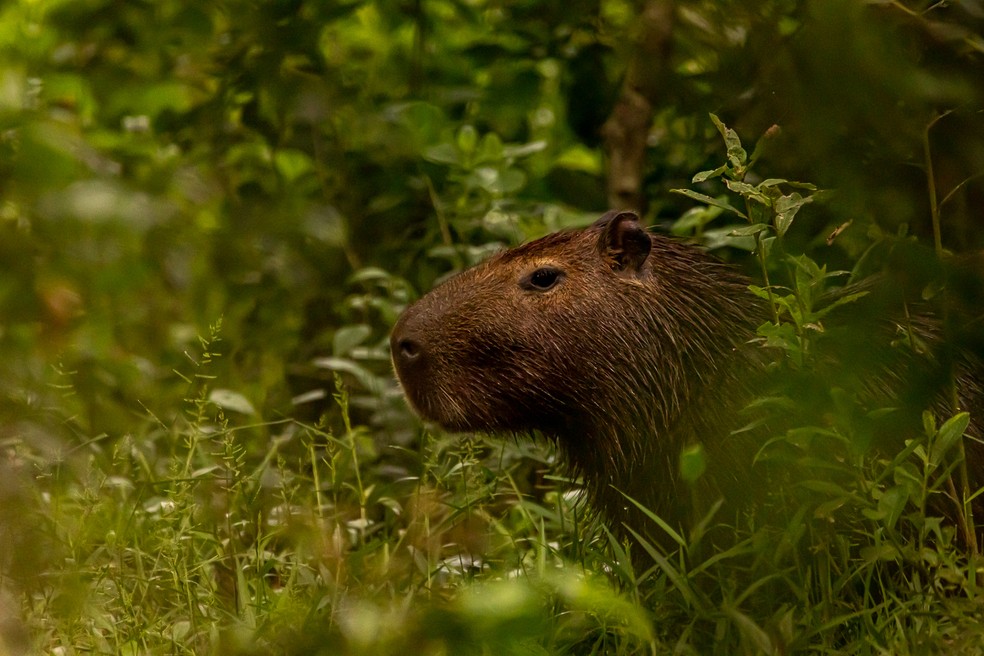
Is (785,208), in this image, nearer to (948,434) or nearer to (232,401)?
(948,434)

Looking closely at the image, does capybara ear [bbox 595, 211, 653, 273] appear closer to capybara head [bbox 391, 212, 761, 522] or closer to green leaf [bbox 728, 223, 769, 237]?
capybara head [bbox 391, 212, 761, 522]

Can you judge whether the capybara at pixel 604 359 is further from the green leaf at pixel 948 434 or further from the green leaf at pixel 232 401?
the green leaf at pixel 232 401

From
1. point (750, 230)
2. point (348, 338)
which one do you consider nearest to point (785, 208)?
point (750, 230)

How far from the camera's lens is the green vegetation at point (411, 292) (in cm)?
155

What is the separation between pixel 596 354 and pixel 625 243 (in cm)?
28

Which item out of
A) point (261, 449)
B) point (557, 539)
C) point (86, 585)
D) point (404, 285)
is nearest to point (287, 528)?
point (86, 585)

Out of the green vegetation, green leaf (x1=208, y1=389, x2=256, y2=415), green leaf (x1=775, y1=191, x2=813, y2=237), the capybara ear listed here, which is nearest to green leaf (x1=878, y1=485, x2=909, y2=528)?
the green vegetation

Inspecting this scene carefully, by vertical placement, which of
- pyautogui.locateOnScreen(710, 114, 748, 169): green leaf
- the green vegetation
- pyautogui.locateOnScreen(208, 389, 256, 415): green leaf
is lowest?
pyautogui.locateOnScreen(208, 389, 256, 415): green leaf

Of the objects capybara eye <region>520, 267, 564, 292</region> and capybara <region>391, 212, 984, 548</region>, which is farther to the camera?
capybara eye <region>520, 267, 564, 292</region>

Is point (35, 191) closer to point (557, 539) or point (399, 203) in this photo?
point (557, 539)

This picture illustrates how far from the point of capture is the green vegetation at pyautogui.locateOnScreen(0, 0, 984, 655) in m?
1.55

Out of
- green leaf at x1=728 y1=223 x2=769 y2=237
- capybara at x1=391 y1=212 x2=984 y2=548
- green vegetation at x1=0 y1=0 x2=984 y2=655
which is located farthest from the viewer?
capybara at x1=391 y1=212 x2=984 y2=548

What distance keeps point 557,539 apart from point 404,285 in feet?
4.19

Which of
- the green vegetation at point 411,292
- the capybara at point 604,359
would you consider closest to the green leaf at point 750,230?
the green vegetation at point 411,292
